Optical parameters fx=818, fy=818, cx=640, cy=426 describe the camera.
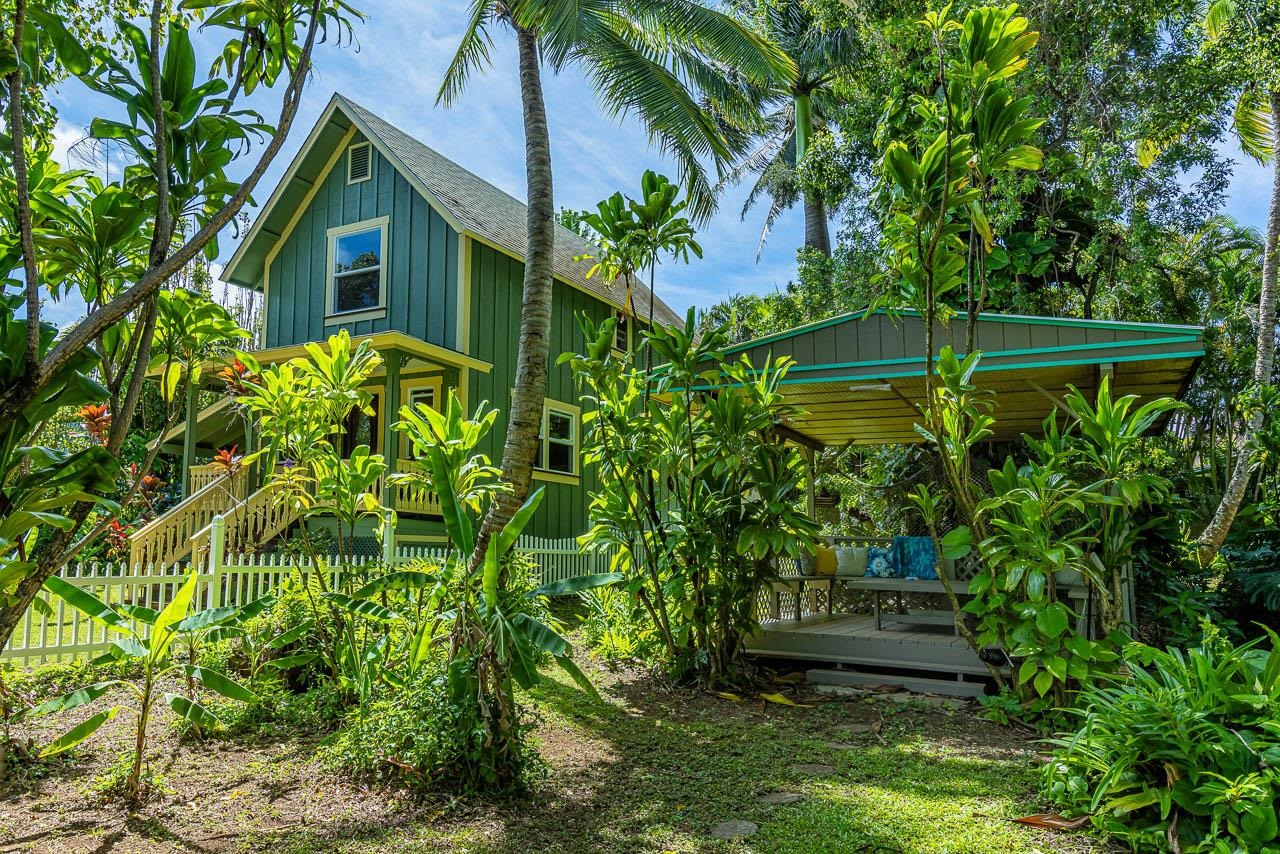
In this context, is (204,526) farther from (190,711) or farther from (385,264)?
(190,711)

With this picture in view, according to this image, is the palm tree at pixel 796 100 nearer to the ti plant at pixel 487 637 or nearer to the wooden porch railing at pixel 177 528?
the wooden porch railing at pixel 177 528

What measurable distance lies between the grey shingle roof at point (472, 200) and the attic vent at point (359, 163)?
464 millimetres

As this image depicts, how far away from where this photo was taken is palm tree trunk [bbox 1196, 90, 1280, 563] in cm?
1213

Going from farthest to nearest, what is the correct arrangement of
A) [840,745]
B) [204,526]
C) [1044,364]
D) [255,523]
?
1. [255,523]
2. [204,526]
3. [1044,364]
4. [840,745]

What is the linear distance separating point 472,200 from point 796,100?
8.59m

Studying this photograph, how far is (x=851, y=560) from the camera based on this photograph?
8680mm

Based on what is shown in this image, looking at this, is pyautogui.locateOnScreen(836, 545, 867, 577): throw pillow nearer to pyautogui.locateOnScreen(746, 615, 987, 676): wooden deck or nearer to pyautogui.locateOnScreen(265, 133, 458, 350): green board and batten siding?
pyautogui.locateOnScreen(746, 615, 987, 676): wooden deck

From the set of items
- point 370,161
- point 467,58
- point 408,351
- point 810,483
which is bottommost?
point 810,483

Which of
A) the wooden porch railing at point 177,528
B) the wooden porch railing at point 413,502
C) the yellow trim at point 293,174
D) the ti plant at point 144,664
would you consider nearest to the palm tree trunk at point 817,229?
the yellow trim at point 293,174

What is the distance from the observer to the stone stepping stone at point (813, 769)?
4.89 meters

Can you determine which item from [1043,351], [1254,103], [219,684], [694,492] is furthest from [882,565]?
[1254,103]

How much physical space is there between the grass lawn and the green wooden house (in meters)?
7.96

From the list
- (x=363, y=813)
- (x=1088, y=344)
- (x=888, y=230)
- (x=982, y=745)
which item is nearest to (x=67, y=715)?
(x=363, y=813)

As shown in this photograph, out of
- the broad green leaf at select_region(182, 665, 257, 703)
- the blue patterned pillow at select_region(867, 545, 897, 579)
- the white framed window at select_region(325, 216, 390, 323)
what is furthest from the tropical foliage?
the white framed window at select_region(325, 216, 390, 323)
